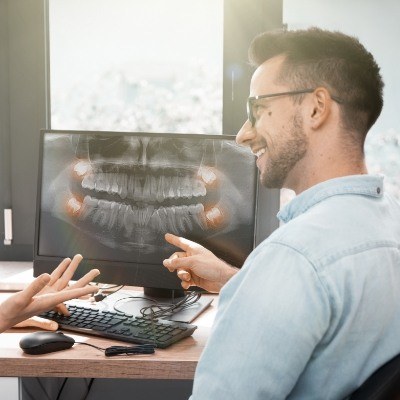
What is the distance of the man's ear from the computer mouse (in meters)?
0.75

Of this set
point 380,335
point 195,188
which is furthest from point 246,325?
point 195,188

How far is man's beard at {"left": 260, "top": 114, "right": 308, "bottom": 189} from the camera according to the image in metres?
1.07

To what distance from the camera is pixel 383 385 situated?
764 mm

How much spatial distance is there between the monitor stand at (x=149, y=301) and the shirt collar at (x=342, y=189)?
0.70 m

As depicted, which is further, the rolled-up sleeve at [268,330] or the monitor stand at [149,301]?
the monitor stand at [149,301]

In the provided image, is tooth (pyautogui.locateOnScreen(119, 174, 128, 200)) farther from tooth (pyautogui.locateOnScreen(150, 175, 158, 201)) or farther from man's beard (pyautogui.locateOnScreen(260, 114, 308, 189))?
man's beard (pyautogui.locateOnScreen(260, 114, 308, 189))

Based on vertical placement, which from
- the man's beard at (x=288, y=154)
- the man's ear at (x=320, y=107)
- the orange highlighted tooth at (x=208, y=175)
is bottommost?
the orange highlighted tooth at (x=208, y=175)

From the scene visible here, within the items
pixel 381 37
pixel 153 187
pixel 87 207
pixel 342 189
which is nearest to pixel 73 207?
pixel 87 207

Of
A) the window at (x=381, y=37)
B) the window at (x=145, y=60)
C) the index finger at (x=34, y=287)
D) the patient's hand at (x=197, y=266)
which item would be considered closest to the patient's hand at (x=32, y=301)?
the index finger at (x=34, y=287)

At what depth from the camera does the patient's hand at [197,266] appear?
1.54 m

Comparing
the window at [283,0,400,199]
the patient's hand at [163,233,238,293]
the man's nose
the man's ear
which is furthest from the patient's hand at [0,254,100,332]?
the window at [283,0,400,199]

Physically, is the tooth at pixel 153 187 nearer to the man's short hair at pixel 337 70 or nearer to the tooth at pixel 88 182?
the tooth at pixel 88 182

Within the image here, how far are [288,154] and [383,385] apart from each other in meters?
0.46

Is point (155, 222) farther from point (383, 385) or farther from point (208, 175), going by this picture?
point (383, 385)
